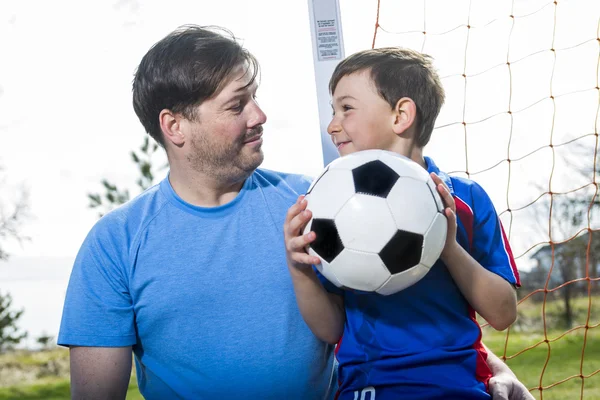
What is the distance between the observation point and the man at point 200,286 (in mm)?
2125

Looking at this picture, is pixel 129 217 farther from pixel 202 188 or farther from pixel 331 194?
pixel 331 194

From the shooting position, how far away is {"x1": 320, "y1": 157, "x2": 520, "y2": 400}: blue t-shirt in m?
1.83

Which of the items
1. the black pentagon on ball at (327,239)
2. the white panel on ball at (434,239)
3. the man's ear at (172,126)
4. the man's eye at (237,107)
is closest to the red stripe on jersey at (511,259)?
the white panel on ball at (434,239)

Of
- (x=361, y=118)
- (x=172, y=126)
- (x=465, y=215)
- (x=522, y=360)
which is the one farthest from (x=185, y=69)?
(x=522, y=360)

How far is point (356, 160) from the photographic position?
1.71m

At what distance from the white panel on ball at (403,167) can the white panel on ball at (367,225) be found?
96 millimetres

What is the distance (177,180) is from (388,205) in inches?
34.5

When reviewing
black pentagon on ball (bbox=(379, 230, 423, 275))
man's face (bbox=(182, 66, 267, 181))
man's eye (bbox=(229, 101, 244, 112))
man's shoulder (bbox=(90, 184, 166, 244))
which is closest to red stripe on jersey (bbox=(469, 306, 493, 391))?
black pentagon on ball (bbox=(379, 230, 423, 275))

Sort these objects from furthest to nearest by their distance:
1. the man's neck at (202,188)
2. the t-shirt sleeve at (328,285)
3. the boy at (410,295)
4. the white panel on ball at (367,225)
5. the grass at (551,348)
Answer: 1. the grass at (551,348)
2. the man's neck at (202,188)
3. the t-shirt sleeve at (328,285)
4. the boy at (410,295)
5. the white panel on ball at (367,225)

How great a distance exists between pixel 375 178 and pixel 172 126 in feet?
2.84

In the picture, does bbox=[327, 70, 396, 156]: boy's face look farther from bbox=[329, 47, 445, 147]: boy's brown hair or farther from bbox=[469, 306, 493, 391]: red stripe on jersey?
bbox=[469, 306, 493, 391]: red stripe on jersey

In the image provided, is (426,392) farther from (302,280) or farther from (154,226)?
(154,226)

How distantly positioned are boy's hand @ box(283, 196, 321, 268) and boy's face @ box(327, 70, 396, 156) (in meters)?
0.31

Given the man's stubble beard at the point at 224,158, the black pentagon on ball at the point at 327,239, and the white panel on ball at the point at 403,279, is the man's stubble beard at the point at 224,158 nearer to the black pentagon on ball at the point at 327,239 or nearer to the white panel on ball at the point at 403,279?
the black pentagon on ball at the point at 327,239
